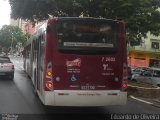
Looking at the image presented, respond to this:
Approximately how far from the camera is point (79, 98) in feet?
37.1

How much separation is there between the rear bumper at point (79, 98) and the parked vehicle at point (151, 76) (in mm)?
14739

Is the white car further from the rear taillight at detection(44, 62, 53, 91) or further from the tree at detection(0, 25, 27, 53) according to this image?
the tree at detection(0, 25, 27, 53)

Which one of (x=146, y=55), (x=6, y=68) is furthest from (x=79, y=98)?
(x=146, y=55)

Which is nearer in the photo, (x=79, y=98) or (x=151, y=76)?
(x=79, y=98)

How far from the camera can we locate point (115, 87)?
11727mm

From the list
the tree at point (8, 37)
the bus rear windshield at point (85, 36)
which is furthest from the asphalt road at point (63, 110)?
the tree at point (8, 37)

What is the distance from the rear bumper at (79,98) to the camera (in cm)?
1124

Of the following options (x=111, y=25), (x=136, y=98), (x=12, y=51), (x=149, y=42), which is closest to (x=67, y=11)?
(x=136, y=98)

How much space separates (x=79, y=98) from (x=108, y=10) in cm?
1316

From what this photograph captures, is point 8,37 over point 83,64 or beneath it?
beneath

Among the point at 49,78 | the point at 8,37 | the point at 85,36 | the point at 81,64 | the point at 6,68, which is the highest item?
the point at 85,36

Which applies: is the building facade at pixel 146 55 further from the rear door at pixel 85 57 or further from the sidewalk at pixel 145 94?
the rear door at pixel 85 57

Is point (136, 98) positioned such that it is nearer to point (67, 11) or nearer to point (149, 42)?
point (67, 11)

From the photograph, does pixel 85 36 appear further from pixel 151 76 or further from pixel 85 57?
pixel 151 76
